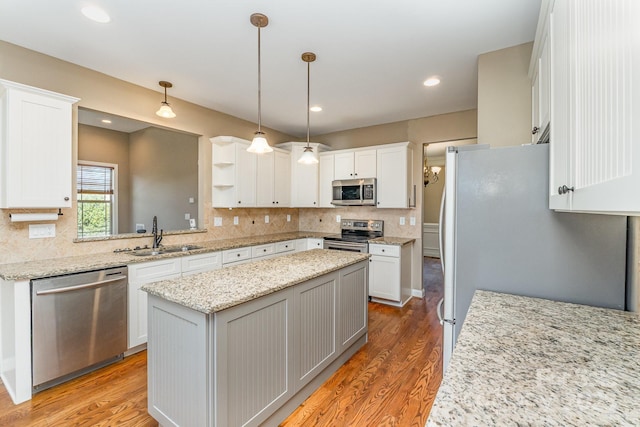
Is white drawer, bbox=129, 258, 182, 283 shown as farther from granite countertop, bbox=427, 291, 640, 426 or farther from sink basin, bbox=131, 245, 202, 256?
granite countertop, bbox=427, 291, 640, 426

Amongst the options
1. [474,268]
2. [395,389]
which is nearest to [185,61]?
[474,268]

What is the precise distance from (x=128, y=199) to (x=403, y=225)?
536cm

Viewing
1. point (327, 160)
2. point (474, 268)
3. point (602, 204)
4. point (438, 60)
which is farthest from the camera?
point (327, 160)

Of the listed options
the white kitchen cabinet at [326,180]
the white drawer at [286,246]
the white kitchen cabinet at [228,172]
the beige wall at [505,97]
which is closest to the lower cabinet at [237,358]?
the beige wall at [505,97]

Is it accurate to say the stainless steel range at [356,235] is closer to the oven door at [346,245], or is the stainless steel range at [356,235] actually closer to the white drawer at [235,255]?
the oven door at [346,245]

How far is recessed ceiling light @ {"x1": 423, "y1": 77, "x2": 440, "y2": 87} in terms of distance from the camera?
297 centimetres

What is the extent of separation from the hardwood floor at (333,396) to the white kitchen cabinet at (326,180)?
8.00 feet

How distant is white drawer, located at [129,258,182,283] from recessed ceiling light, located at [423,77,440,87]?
314cm

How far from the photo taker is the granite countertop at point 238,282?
1446mm

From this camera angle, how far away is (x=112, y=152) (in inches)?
221

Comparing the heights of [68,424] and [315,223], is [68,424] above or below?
below

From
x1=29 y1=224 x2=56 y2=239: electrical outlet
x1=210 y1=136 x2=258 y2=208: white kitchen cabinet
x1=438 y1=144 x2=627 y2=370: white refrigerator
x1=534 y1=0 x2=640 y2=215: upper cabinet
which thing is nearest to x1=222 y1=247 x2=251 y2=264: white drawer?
x1=210 y1=136 x2=258 y2=208: white kitchen cabinet

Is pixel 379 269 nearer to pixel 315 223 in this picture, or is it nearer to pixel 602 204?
pixel 315 223

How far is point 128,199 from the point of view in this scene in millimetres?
5871
